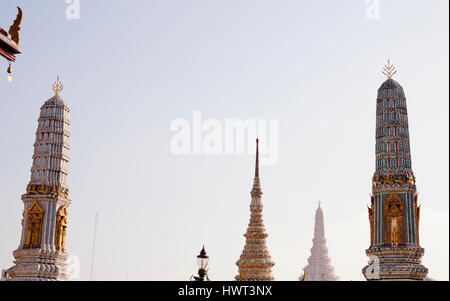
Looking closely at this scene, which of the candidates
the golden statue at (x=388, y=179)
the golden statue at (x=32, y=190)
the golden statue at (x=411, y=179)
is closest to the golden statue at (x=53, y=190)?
the golden statue at (x=32, y=190)

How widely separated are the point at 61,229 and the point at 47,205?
2926mm

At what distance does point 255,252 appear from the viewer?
2926 inches

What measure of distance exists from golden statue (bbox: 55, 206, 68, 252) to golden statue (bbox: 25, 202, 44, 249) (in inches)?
74.9

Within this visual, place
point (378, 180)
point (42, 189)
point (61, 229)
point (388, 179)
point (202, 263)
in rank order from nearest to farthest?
point (202, 263), point (388, 179), point (378, 180), point (42, 189), point (61, 229)

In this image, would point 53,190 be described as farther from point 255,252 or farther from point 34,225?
point 255,252

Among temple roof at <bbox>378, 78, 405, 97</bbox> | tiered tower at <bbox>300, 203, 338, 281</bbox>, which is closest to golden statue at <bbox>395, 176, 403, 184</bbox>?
temple roof at <bbox>378, 78, 405, 97</bbox>

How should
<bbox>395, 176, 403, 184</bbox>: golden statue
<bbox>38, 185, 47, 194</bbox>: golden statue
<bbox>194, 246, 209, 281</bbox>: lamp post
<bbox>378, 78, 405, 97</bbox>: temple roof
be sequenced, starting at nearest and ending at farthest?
<bbox>194, 246, 209, 281</bbox>: lamp post
<bbox>395, 176, 403, 184</bbox>: golden statue
<bbox>378, 78, 405, 97</bbox>: temple roof
<bbox>38, 185, 47, 194</bbox>: golden statue

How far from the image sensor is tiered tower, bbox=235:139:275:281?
7281cm

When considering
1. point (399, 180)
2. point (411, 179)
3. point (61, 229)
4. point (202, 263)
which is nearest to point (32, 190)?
point (61, 229)

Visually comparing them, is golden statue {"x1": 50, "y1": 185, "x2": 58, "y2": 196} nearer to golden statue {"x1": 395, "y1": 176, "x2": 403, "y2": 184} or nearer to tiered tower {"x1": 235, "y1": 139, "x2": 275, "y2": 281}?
tiered tower {"x1": 235, "y1": 139, "x2": 275, "y2": 281}

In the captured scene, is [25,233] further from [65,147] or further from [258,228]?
[258,228]

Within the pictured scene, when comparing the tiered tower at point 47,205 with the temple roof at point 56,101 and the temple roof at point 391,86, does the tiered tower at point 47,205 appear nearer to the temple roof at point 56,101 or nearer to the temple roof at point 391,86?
the temple roof at point 56,101

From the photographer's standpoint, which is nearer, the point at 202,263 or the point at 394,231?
the point at 202,263

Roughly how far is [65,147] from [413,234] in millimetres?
35272
